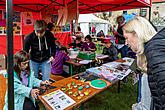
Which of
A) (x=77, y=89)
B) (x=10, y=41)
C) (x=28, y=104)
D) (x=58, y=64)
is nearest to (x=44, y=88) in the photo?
(x=28, y=104)

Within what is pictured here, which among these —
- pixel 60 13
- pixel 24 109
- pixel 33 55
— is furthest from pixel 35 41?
pixel 24 109

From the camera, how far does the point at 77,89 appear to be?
2.09 m

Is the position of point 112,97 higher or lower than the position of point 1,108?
lower

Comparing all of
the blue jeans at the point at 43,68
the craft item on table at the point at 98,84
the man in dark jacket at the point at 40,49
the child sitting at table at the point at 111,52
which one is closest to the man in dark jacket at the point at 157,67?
the craft item on table at the point at 98,84

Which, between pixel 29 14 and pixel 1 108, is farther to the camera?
pixel 29 14

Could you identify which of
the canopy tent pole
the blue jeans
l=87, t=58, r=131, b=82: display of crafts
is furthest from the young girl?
the blue jeans

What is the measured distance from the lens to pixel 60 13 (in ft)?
11.8

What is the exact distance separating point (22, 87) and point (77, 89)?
59 cm

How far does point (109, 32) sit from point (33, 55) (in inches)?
558

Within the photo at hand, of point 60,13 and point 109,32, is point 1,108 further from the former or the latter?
point 109,32

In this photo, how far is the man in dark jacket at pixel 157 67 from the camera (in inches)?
26.9

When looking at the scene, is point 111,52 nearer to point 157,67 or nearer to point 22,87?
point 22,87

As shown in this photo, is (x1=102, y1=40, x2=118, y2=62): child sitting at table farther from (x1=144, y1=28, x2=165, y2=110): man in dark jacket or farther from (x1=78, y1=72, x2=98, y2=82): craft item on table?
(x1=144, y1=28, x2=165, y2=110): man in dark jacket

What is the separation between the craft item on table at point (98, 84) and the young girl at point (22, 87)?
690mm
